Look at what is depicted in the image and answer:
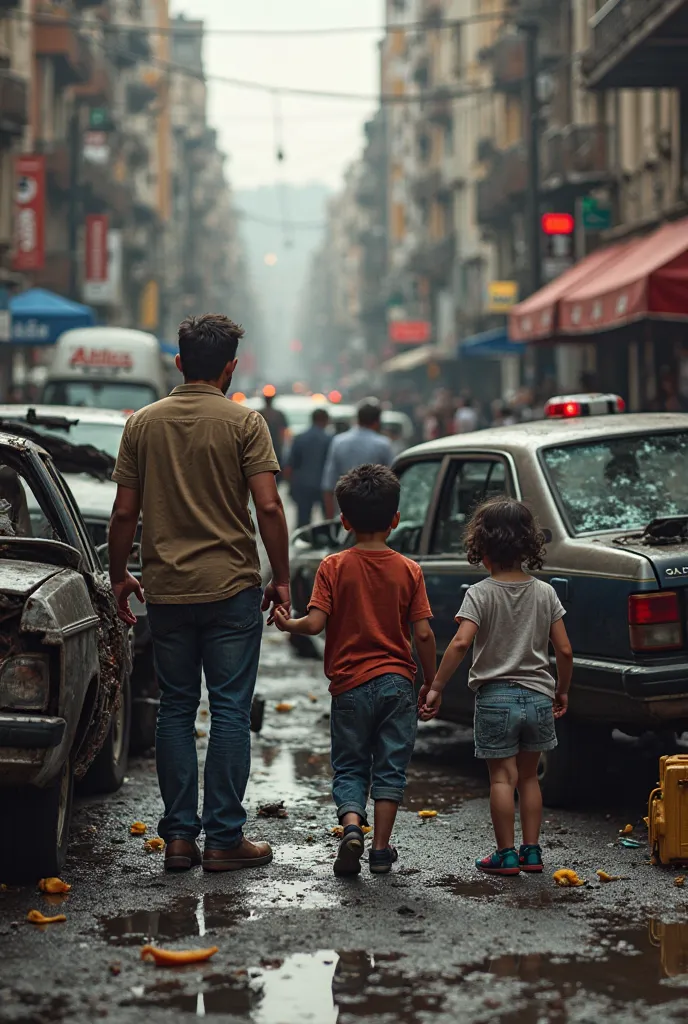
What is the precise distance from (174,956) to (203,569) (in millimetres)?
1654

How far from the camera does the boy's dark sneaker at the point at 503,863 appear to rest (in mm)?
6195

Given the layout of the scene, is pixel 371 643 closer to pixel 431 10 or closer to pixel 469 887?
pixel 469 887

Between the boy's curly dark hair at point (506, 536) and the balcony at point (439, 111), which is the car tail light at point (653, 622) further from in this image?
the balcony at point (439, 111)

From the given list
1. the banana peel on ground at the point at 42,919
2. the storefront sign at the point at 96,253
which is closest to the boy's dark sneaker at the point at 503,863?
the banana peel on ground at the point at 42,919

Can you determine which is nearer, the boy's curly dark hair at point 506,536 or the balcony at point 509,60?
the boy's curly dark hair at point 506,536

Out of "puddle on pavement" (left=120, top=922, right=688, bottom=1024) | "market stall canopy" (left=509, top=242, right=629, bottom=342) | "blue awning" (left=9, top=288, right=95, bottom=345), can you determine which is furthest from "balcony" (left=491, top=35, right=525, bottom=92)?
"puddle on pavement" (left=120, top=922, right=688, bottom=1024)

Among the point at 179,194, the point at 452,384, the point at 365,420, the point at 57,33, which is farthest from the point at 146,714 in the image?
the point at 179,194

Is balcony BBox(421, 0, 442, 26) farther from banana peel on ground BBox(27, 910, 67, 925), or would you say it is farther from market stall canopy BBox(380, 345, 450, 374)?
banana peel on ground BBox(27, 910, 67, 925)

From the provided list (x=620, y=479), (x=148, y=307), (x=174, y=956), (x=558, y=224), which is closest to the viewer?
(x=174, y=956)

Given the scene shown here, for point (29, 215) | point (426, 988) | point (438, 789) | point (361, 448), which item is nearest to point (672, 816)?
point (426, 988)

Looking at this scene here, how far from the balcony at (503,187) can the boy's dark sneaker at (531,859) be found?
34.6 m

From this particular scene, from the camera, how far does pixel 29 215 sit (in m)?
36.6

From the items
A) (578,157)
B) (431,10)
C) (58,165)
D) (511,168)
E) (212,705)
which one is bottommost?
(212,705)

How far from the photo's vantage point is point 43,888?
5926 mm
